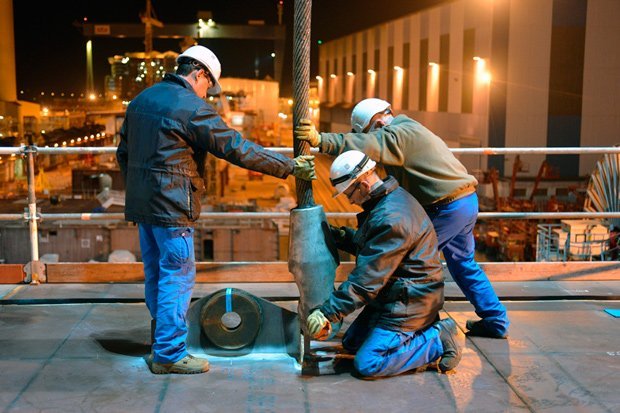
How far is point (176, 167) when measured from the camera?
13.9 ft

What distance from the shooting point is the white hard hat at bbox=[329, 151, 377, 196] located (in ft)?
13.8

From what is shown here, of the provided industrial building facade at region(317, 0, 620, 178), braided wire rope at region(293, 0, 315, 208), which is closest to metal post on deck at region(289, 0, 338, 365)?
braided wire rope at region(293, 0, 315, 208)

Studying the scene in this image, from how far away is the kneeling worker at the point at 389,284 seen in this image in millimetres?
4172

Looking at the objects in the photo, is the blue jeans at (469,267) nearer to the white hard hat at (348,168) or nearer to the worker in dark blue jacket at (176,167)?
the white hard hat at (348,168)

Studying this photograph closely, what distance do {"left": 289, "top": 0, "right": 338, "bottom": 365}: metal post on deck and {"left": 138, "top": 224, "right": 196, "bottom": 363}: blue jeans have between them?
0.65m

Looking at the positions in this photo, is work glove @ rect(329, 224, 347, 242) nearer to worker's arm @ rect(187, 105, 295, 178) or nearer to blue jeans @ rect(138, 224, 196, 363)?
worker's arm @ rect(187, 105, 295, 178)

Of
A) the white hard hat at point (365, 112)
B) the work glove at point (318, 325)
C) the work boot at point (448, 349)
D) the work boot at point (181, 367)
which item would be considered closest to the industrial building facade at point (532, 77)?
the white hard hat at point (365, 112)

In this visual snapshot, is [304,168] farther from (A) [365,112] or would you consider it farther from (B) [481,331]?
(B) [481,331]

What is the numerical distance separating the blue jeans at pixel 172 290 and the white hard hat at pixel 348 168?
3.03 ft

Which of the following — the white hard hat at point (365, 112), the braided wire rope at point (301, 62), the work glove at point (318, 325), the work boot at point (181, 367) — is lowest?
the work boot at point (181, 367)

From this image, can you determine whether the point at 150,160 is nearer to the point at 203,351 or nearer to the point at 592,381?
the point at 203,351

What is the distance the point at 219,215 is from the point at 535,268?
2.83 m

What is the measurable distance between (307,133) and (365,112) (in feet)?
1.93

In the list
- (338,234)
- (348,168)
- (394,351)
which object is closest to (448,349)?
(394,351)
